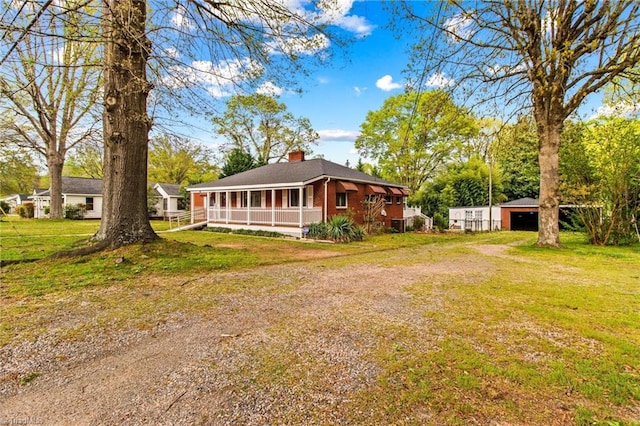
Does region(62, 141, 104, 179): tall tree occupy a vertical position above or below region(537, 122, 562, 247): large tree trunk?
above

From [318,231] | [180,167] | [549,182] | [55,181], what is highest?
[180,167]

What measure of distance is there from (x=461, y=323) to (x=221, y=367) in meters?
2.81

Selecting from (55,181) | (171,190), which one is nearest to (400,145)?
(171,190)

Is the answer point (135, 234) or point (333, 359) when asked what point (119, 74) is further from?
point (333, 359)

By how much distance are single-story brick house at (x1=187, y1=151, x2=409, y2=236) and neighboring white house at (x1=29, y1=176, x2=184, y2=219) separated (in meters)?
12.3

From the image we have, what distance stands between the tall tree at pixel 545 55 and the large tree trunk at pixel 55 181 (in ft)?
91.5

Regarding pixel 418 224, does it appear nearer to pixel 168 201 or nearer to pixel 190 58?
pixel 190 58

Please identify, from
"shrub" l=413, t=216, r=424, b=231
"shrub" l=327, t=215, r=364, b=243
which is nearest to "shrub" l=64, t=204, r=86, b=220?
"shrub" l=327, t=215, r=364, b=243

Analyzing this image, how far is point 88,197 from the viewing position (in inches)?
1175

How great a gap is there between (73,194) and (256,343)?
33900 mm

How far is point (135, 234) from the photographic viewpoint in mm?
7918

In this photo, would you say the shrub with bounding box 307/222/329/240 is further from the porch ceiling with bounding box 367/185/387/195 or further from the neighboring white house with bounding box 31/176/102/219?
the neighboring white house with bounding box 31/176/102/219

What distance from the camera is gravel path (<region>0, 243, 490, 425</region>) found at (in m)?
2.15

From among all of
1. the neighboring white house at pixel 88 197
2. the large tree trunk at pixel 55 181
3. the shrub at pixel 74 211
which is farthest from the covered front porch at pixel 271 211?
the shrub at pixel 74 211
